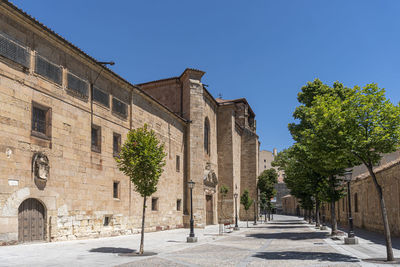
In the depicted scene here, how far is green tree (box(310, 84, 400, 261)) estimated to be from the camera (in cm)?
1203

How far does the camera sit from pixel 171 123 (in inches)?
1212

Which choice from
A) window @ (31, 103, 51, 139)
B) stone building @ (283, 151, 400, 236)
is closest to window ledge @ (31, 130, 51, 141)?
window @ (31, 103, 51, 139)

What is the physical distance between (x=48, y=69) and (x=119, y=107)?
6.33 m

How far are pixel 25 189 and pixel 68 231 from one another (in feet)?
10.7

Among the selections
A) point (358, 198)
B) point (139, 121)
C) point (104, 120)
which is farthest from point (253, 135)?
point (104, 120)

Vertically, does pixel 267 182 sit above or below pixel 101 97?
below

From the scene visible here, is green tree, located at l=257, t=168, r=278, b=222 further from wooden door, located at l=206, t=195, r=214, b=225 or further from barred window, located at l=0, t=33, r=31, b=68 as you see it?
barred window, located at l=0, t=33, r=31, b=68

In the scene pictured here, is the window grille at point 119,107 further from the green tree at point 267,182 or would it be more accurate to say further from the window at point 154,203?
the green tree at point 267,182

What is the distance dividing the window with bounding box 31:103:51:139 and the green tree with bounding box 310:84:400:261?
11.3 metres

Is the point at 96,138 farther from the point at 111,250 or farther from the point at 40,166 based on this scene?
the point at 111,250

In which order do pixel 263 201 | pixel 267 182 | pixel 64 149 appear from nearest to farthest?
1. pixel 64 149
2. pixel 263 201
3. pixel 267 182

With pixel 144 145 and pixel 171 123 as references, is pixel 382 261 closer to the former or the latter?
pixel 144 145

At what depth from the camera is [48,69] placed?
56.1 ft

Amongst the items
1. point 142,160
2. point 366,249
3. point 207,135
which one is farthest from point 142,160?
point 207,135
